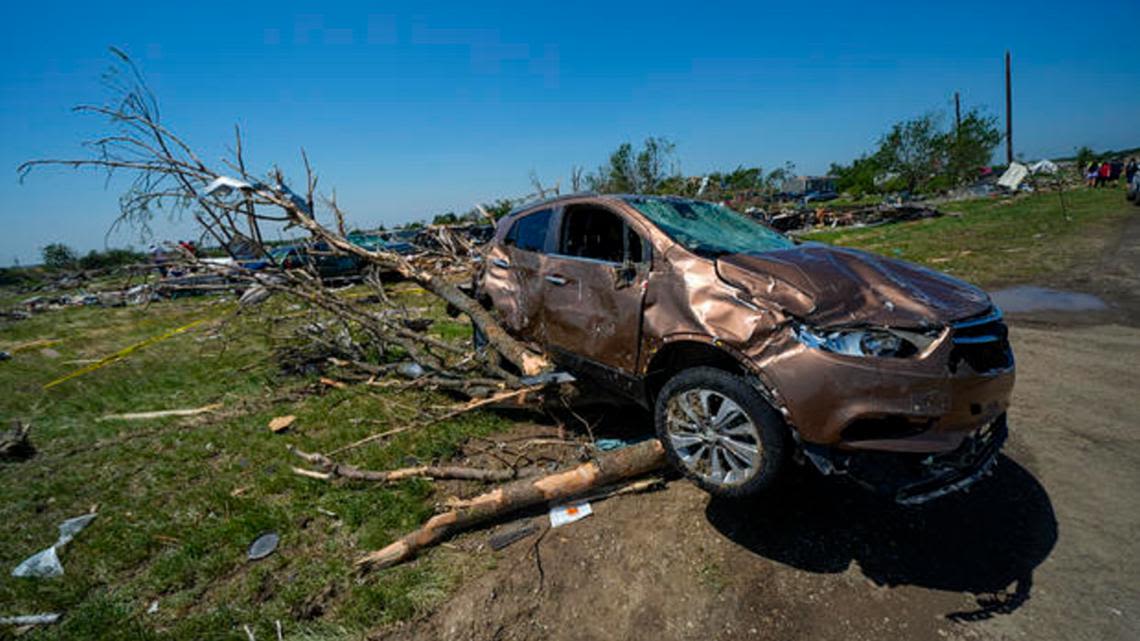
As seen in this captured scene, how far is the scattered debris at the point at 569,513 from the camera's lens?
292 cm

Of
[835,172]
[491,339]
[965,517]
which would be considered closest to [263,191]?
[491,339]

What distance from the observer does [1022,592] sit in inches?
85.7

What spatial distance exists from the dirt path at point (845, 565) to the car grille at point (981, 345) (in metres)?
1.03

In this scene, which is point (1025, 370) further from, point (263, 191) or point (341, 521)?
point (263, 191)

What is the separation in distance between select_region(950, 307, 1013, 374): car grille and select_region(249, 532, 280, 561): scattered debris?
392 cm

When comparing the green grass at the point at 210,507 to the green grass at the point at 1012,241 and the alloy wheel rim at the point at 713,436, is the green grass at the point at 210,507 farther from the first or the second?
the green grass at the point at 1012,241

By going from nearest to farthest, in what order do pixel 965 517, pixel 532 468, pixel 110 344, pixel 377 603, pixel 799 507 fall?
pixel 377 603, pixel 965 517, pixel 799 507, pixel 532 468, pixel 110 344

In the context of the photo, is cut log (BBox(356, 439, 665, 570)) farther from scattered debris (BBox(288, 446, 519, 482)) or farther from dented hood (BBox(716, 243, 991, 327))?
dented hood (BBox(716, 243, 991, 327))

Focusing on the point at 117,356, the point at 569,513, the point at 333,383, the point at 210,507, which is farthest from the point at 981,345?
the point at 117,356

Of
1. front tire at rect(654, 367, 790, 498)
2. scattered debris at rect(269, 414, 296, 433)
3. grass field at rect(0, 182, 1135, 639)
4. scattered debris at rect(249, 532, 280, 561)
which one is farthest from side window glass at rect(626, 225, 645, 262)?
scattered debris at rect(269, 414, 296, 433)

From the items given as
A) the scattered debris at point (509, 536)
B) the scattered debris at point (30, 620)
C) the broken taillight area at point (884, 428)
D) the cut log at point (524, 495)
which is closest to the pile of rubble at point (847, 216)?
the cut log at point (524, 495)

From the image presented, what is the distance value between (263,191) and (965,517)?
6.99 m

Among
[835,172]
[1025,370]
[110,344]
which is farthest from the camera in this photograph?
[835,172]

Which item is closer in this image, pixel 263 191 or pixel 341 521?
pixel 341 521
